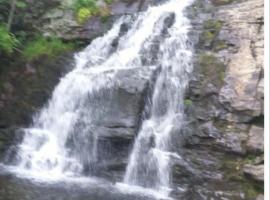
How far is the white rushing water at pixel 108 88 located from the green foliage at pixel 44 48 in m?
0.73

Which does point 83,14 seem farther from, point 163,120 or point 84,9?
point 163,120

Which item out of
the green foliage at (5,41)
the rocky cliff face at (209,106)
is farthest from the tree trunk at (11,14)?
the rocky cliff face at (209,106)

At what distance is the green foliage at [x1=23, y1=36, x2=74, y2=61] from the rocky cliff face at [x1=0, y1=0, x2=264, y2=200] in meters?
0.40

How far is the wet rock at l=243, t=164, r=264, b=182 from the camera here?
7016 millimetres

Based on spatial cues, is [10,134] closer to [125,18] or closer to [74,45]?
[74,45]

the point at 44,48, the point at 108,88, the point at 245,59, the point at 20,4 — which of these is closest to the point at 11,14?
the point at 20,4

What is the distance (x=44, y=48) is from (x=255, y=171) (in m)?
7.39

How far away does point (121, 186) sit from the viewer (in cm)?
782

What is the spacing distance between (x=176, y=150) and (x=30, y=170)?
10.6ft

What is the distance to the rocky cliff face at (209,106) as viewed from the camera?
752cm

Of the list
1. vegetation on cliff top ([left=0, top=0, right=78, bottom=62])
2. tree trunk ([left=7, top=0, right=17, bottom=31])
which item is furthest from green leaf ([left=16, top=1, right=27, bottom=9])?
tree trunk ([left=7, top=0, right=17, bottom=31])

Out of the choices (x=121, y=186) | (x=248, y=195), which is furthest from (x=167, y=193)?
(x=248, y=195)

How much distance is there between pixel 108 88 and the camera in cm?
946

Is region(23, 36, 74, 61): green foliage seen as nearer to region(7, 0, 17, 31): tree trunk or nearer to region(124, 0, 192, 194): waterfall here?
region(7, 0, 17, 31): tree trunk
